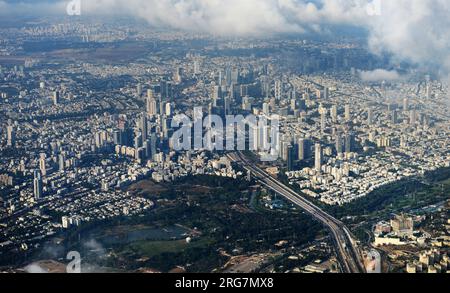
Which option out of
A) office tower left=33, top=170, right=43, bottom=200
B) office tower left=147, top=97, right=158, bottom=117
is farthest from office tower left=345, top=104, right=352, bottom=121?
office tower left=33, top=170, right=43, bottom=200

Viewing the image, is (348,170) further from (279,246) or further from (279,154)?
(279,246)

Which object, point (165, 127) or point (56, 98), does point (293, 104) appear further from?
point (56, 98)

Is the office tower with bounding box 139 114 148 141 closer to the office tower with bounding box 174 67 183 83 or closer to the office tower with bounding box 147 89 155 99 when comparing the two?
the office tower with bounding box 147 89 155 99

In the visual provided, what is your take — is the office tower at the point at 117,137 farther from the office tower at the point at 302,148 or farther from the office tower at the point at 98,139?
the office tower at the point at 302,148

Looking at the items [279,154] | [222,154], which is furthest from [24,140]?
[279,154]

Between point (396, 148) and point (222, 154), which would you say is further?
point (396, 148)
